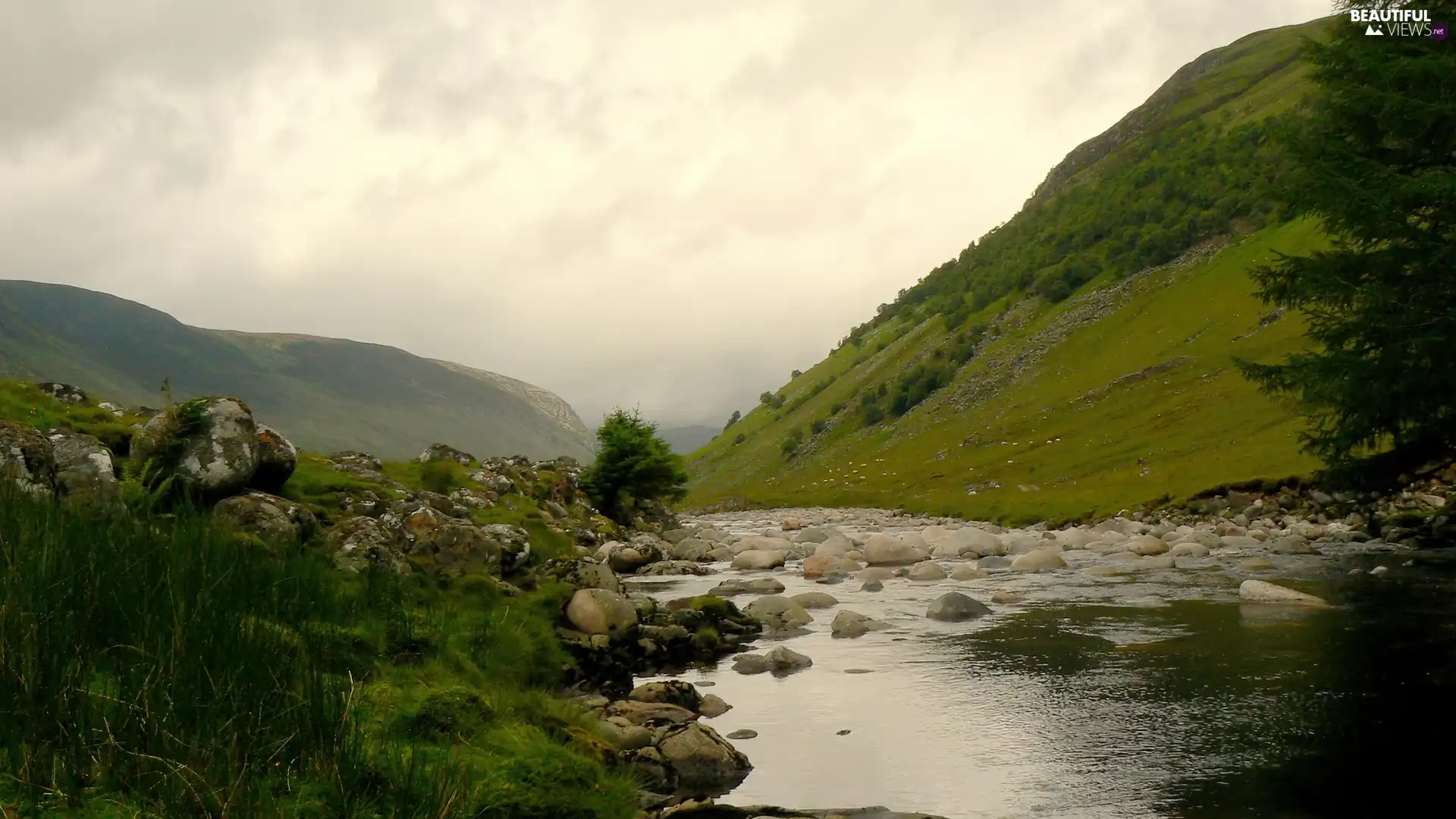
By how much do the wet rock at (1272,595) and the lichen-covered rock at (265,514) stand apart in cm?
2029

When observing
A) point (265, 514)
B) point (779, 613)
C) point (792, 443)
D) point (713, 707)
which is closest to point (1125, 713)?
point (713, 707)

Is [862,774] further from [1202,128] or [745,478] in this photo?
[1202,128]

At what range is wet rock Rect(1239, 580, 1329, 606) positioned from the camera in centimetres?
2012

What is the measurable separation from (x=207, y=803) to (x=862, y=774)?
285 inches

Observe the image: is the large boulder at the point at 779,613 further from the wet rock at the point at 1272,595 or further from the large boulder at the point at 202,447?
the large boulder at the point at 202,447

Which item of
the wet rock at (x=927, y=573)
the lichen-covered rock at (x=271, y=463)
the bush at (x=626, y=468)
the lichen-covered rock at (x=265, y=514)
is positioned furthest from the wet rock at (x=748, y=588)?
the bush at (x=626, y=468)

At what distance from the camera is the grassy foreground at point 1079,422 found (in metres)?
61.9

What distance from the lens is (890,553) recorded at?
117 feet

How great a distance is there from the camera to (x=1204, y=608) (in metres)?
20.6

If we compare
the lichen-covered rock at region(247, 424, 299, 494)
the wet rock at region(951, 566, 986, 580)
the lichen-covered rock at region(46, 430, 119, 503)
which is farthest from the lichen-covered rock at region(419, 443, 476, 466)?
the lichen-covered rock at region(46, 430, 119, 503)

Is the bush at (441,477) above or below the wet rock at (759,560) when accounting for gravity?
above

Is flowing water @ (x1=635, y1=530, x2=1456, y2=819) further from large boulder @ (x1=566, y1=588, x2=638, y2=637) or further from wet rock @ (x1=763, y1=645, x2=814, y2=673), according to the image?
large boulder @ (x1=566, y1=588, x2=638, y2=637)

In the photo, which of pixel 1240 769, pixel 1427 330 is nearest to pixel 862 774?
pixel 1240 769

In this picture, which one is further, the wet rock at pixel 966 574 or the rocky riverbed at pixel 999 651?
the wet rock at pixel 966 574
